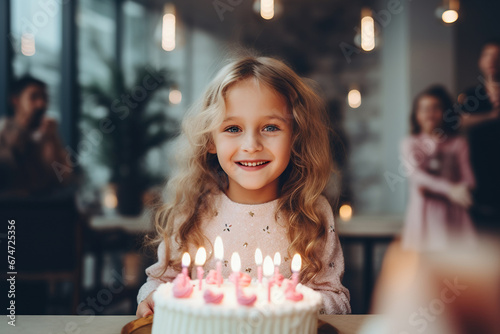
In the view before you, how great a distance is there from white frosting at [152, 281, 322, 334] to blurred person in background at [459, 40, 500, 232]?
2.68 m

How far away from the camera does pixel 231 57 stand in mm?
1379

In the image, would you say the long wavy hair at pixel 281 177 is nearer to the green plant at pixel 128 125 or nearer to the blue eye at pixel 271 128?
the blue eye at pixel 271 128

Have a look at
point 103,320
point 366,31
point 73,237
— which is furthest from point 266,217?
point 366,31

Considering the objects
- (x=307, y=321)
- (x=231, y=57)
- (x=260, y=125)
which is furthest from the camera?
(x=231, y=57)

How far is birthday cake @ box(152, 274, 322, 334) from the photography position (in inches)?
29.0

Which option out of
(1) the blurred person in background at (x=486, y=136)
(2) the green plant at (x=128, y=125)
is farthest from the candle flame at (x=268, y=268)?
(2) the green plant at (x=128, y=125)

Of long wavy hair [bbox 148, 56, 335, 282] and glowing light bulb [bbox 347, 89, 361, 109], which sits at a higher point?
glowing light bulb [bbox 347, 89, 361, 109]

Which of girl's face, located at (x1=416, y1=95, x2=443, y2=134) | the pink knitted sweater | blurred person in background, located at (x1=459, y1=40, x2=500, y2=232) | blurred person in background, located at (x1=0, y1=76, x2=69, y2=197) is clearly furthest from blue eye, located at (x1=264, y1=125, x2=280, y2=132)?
girl's face, located at (x1=416, y1=95, x2=443, y2=134)

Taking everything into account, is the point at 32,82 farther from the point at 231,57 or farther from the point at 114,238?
the point at 231,57

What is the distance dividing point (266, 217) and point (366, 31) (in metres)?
1.95

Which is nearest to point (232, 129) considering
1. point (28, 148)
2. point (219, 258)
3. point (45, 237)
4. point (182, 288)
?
point (219, 258)

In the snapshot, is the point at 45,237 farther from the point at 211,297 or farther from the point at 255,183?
the point at 211,297

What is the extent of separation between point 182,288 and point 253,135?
45cm

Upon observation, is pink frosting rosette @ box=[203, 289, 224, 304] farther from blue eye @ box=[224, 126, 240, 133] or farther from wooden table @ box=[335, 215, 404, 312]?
wooden table @ box=[335, 215, 404, 312]
